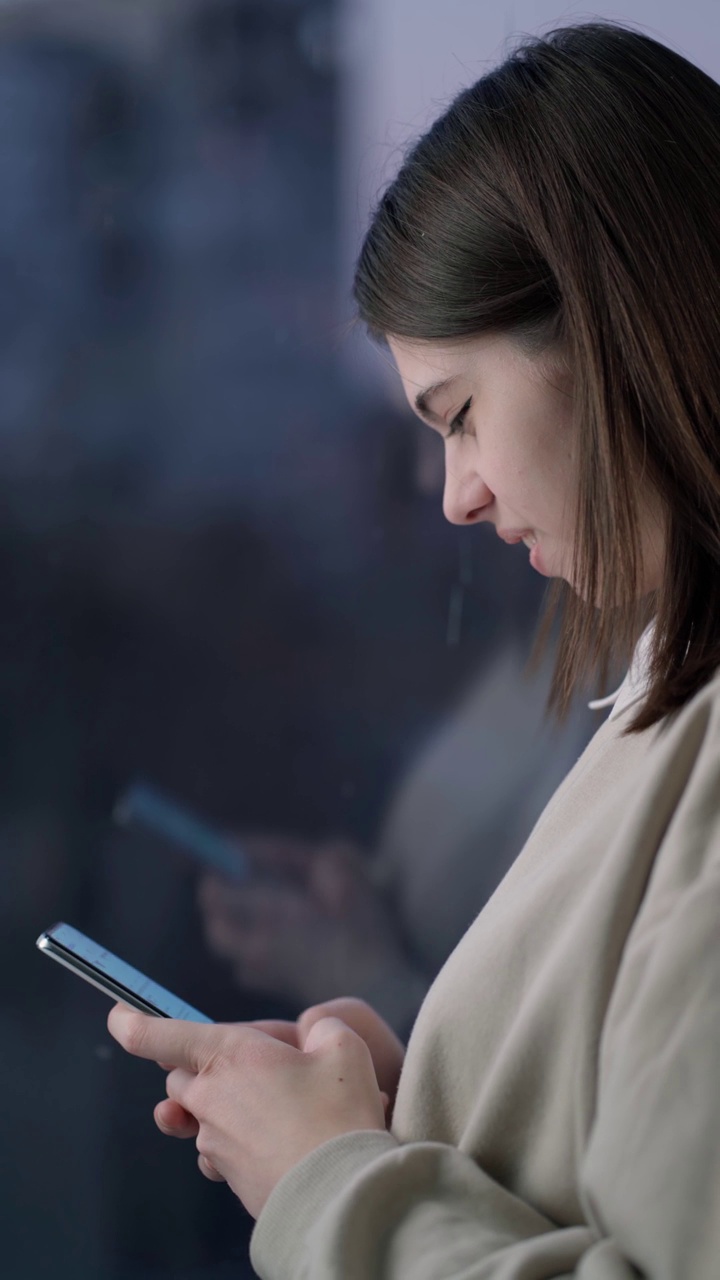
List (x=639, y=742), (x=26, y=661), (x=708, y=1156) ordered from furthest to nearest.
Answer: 1. (x=26, y=661)
2. (x=639, y=742)
3. (x=708, y=1156)

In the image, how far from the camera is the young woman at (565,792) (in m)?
0.37

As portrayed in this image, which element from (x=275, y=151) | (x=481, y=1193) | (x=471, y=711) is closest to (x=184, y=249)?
(x=275, y=151)

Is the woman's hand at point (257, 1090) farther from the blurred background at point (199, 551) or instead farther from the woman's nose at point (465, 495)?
the blurred background at point (199, 551)

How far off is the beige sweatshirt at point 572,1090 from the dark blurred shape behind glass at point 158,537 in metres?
0.51

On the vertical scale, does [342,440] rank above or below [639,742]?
above

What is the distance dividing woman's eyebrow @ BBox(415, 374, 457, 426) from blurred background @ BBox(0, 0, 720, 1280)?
0.38 meters

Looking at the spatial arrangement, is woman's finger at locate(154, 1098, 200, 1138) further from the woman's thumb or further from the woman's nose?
the woman's nose

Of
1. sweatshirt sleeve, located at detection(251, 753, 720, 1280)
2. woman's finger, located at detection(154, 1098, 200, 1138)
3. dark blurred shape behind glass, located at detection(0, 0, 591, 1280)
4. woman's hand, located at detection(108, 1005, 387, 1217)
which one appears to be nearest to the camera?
sweatshirt sleeve, located at detection(251, 753, 720, 1280)

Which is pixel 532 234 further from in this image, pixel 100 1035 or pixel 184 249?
pixel 100 1035

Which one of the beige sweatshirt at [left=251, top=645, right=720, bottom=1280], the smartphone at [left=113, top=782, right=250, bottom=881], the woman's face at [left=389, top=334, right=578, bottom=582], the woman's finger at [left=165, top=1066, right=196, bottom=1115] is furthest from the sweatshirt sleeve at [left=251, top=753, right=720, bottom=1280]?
the smartphone at [left=113, top=782, right=250, bottom=881]

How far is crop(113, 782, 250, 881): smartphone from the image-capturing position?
94 cm

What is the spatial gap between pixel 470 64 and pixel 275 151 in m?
0.19

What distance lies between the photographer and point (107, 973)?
1.99 feet

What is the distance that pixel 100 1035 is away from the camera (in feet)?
3.10
